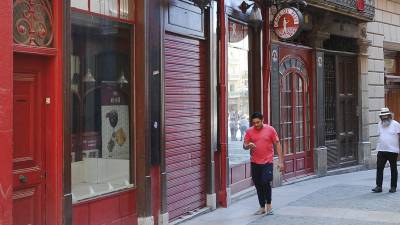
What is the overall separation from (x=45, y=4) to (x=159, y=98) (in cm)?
242

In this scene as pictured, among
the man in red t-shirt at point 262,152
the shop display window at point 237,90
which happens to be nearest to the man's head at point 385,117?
the shop display window at point 237,90

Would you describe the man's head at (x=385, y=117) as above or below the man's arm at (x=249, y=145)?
above

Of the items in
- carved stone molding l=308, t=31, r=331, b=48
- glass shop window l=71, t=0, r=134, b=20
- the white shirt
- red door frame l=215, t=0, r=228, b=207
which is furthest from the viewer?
carved stone molding l=308, t=31, r=331, b=48

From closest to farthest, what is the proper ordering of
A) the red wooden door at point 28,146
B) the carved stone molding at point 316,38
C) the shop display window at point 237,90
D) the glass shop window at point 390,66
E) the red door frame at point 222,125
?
the red wooden door at point 28,146
the red door frame at point 222,125
the shop display window at point 237,90
the carved stone molding at point 316,38
the glass shop window at point 390,66

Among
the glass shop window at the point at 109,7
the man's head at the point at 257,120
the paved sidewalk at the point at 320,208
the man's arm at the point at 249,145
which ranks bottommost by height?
the paved sidewalk at the point at 320,208

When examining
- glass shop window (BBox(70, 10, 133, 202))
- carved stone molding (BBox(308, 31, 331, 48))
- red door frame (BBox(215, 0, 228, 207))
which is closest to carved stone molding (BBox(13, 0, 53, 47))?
glass shop window (BBox(70, 10, 133, 202))

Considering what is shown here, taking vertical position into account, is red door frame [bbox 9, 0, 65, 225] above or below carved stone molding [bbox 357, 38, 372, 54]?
A: below

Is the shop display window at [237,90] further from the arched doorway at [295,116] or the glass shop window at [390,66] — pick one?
the glass shop window at [390,66]

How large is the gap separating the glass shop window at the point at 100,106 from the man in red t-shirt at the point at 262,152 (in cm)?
236

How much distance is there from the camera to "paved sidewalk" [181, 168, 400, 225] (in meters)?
8.88

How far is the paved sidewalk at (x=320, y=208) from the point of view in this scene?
8.88 metres

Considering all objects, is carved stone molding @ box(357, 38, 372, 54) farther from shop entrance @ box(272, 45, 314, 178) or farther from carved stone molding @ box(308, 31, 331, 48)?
shop entrance @ box(272, 45, 314, 178)

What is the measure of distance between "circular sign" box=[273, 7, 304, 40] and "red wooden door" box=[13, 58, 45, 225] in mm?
7253

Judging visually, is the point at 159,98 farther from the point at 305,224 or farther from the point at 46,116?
the point at 305,224
